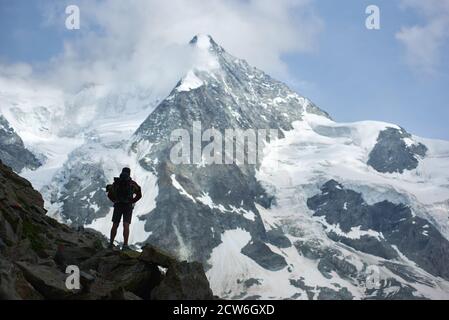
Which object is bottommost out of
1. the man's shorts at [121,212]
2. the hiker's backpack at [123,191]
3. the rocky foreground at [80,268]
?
the rocky foreground at [80,268]

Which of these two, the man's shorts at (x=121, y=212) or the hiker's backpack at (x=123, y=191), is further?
the man's shorts at (x=121, y=212)

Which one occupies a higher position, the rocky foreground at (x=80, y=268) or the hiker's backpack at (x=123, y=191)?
the hiker's backpack at (x=123, y=191)

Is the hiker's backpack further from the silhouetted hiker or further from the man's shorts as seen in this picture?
the man's shorts

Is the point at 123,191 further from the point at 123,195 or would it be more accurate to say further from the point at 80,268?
the point at 80,268

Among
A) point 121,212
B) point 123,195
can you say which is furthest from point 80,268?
point 123,195

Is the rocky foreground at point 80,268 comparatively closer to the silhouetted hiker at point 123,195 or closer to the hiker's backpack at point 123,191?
the silhouetted hiker at point 123,195

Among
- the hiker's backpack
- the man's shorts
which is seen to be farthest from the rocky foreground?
the hiker's backpack

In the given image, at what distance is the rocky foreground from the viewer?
821 inches

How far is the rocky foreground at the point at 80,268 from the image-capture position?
20.8m

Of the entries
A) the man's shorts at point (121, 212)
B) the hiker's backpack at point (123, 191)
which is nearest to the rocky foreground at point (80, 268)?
the man's shorts at point (121, 212)

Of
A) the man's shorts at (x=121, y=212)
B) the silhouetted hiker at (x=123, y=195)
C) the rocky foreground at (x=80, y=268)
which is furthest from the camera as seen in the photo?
the man's shorts at (x=121, y=212)
